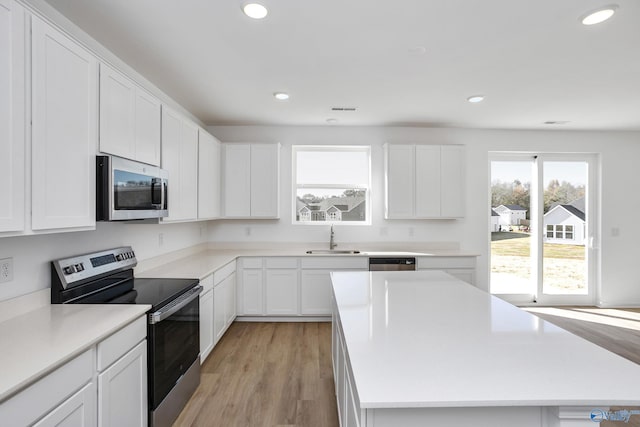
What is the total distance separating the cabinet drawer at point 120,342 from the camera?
4.49 feet

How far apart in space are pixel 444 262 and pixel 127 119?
142 inches

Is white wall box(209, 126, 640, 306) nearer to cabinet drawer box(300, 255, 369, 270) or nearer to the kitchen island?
cabinet drawer box(300, 255, 369, 270)

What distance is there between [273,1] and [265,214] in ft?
8.80

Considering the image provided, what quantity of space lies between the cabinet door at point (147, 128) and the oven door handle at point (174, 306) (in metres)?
1.02

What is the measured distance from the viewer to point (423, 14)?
186 centimetres

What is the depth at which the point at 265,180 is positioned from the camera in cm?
409

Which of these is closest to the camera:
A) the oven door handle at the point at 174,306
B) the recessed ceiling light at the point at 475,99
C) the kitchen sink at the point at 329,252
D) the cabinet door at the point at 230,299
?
the oven door handle at the point at 174,306

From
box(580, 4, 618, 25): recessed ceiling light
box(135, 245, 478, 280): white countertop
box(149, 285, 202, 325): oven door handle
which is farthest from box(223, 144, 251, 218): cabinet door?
box(580, 4, 618, 25): recessed ceiling light

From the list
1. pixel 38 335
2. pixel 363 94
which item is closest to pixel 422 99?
pixel 363 94

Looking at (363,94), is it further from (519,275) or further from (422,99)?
(519,275)

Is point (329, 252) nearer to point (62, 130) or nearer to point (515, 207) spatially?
point (515, 207)

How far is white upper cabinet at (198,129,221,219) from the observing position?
3.37 m

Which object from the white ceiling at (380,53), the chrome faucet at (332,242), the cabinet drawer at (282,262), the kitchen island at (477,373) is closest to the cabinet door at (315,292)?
the cabinet drawer at (282,262)

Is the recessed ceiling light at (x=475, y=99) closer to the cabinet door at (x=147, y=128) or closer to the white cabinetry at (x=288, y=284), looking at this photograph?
the white cabinetry at (x=288, y=284)
